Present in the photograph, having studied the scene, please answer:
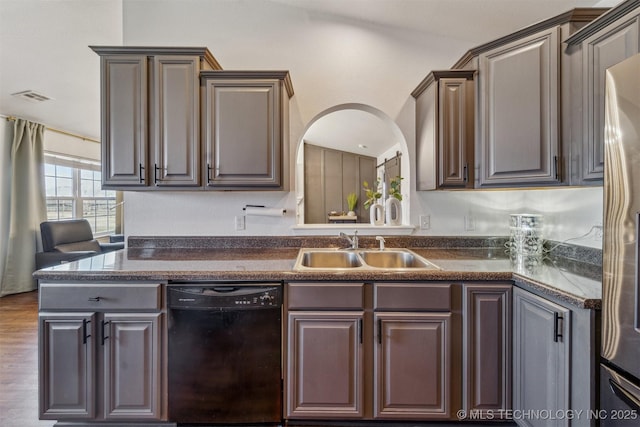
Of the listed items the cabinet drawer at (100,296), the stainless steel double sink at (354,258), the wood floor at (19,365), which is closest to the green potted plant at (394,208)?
the stainless steel double sink at (354,258)

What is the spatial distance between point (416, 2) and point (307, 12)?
86cm

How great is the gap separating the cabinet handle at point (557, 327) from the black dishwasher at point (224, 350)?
129 centimetres

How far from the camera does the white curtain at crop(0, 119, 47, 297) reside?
4047mm

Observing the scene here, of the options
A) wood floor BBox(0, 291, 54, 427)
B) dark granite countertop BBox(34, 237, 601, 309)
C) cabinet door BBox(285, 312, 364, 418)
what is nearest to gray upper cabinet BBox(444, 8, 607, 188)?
dark granite countertop BBox(34, 237, 601, 309)

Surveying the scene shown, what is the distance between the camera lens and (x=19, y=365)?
235 centimetres

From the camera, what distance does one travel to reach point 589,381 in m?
1.19

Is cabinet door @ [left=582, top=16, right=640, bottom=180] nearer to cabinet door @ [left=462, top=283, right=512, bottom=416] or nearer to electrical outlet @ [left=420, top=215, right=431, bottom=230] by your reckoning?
cabinet door @ [left=462, top=283, right=512, bottom=416]

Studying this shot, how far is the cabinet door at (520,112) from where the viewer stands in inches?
65.0

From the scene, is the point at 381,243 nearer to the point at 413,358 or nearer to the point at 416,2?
the point at 413,358

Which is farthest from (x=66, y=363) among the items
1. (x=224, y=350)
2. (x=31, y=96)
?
(x=31, y=96)

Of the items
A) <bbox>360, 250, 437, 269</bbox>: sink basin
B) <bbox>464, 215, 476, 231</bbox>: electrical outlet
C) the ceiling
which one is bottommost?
<bbox>360, 250, 437, 269</bbox>: sink basin

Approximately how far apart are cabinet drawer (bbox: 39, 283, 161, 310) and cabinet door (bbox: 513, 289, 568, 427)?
192 centimetres

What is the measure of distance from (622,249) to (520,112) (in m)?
1.00

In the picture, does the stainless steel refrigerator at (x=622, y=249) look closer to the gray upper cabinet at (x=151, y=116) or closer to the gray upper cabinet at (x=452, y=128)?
the gray upper cabinet at (x=452, y=128)
